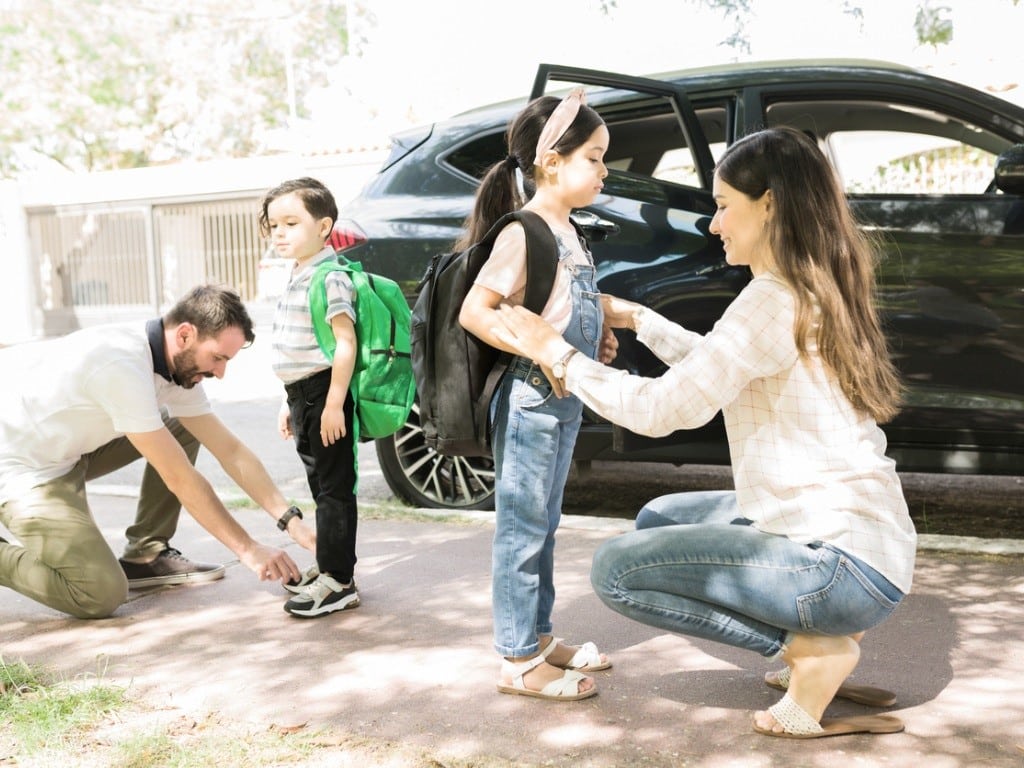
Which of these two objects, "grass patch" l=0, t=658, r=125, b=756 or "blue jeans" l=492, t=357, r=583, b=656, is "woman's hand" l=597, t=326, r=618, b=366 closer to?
"blue jeans" l=492, t=357, r=583, b=656

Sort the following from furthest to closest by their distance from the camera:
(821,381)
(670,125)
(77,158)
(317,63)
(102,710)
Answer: (317,63)
(77,158)
(670,125)
(102,710)
(821,381)

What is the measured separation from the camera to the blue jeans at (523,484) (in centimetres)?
314

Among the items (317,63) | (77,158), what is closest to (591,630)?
(77,158)

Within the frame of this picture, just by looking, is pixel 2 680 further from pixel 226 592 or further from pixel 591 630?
pixel 591 630

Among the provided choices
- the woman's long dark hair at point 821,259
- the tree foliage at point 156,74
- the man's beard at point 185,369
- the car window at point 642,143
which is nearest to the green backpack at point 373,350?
the man's beard at point 185,369

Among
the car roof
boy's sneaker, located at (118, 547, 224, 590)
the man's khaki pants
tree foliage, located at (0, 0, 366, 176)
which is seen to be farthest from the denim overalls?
tree foliage, located at (0, 0, 366, 176)

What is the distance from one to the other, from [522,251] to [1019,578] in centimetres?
260

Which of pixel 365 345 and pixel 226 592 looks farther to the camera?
pixel 226 592

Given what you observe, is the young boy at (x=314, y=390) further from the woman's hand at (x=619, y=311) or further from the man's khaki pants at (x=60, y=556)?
the woman's hand at (x=619, y=311)

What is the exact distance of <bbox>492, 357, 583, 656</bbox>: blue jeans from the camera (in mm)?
3137

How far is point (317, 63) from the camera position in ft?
129

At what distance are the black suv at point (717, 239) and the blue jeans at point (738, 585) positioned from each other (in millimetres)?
1444

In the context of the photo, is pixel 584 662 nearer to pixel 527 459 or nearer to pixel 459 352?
pixel 527 459

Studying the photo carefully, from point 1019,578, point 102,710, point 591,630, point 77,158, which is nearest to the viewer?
point 102,710
